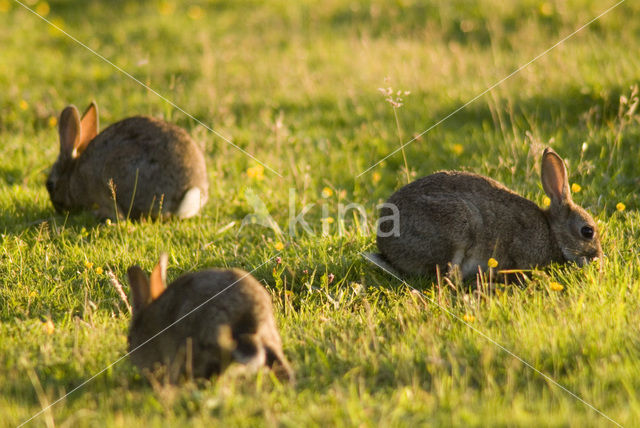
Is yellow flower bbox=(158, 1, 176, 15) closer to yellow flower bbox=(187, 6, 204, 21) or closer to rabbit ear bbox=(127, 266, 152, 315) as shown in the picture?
yellow flower bbox=(187, 6, 204, 21)

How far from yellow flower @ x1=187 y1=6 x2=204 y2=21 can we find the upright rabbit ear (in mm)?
8833

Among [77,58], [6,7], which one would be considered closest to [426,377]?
[77,58]

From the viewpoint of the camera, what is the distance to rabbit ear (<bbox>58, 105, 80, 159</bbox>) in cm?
691

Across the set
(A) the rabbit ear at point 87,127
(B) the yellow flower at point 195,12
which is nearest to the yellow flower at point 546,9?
(B) the yellow flower at point 195,12

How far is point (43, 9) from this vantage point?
44.2ft

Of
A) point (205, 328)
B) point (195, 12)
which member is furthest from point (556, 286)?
point (195, 12)

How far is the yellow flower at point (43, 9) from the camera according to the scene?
13328 millimetres

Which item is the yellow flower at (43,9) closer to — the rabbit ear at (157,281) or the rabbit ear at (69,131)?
the rabbit ear at (69,131)

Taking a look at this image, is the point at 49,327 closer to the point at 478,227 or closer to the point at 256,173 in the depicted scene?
the point at 478,227

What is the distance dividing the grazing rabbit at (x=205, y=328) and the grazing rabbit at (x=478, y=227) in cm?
158

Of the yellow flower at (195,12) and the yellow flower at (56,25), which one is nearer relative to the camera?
the yellow flower at (56,25)

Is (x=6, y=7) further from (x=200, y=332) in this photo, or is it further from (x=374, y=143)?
(x=200, y=332)

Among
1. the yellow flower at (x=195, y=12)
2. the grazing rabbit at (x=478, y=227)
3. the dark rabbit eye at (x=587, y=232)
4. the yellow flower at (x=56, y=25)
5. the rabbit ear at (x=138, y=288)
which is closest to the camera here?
the rabbit ear at (x=138, y=288)

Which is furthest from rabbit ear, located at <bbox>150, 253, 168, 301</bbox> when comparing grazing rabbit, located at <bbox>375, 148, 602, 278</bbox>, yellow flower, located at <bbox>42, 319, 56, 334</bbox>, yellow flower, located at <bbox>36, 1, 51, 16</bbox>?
yellow flower, located at <bbox>36, 1, 51, 16</bbox>
